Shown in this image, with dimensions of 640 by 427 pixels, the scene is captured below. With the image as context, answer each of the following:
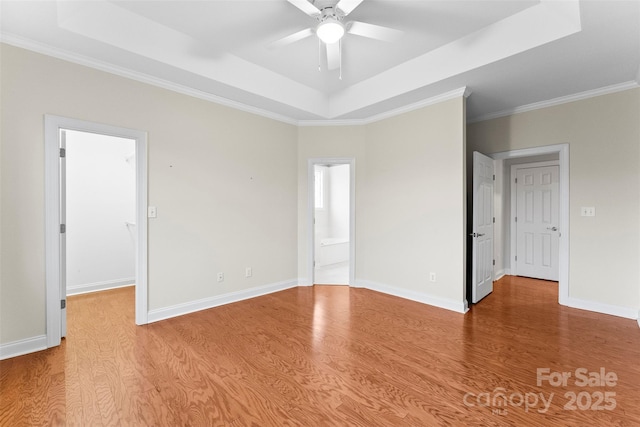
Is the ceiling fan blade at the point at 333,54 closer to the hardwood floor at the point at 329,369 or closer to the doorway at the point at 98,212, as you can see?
the hardwood floor at the point at 329,369

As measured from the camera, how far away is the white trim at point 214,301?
3.15m

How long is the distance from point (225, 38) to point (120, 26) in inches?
35.1

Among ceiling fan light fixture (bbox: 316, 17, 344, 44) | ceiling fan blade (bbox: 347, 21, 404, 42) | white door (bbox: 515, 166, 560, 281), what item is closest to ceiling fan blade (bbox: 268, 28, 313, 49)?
ceiling fan light fixture (bbox: 316, 17, 344, 44)

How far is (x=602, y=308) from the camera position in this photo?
133 inches

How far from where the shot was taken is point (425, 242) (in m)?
3.77

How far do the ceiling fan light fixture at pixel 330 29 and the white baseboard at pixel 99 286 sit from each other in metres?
4.56

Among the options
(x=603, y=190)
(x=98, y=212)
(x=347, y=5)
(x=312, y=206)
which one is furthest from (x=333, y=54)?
(x=98, y=212)

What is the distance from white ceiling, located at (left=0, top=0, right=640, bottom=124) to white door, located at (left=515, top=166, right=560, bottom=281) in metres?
1.84

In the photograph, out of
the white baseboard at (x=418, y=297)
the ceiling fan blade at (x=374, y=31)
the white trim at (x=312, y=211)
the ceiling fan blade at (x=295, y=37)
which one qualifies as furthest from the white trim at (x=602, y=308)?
the ceiling fan blade at (x=295, y=37)

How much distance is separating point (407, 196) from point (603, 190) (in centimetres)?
224

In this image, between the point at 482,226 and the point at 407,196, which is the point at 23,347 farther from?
the point at 482,226

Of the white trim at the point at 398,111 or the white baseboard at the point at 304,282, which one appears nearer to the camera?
the white trim at the point at 398,111

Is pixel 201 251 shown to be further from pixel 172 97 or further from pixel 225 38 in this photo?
pixel 225 38

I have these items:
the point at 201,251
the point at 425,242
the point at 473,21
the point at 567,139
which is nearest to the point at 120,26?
the point at 201,251
